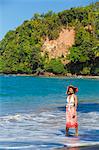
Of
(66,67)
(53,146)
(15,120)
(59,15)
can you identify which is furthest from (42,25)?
(53,146)

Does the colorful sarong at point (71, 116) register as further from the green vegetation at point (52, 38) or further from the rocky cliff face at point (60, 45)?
the rocky cliff face at point (60, 45)

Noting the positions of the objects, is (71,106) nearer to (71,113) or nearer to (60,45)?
(71,113)

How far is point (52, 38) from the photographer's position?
104m

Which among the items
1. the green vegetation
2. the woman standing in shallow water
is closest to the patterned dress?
the woman standing in shallow water

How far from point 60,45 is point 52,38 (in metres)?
2.53

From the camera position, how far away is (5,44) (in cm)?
11644

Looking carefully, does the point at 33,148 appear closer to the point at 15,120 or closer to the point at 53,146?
the point at 53,146

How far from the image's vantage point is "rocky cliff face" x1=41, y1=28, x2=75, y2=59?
103 m

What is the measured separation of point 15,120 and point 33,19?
3906 inches

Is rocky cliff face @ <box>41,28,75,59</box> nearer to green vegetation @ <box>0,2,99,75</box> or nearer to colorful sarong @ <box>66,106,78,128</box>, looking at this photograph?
green vegetation @ <box>0,2,99,75</box>

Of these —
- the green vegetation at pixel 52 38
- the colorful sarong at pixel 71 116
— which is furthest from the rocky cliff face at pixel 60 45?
the colorful sarong at pixel 71 116

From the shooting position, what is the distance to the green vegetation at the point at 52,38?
99.8 m

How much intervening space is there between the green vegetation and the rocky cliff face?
102cm

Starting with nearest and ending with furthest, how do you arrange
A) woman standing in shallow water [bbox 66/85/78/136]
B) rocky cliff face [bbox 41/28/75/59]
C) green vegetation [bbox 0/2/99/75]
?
woman standing in shallow water [bbox 66/85/78/136] → green vegetation [bbox 0/2/99/75] → rocky cliff face [bbox 41/28/75/59]
